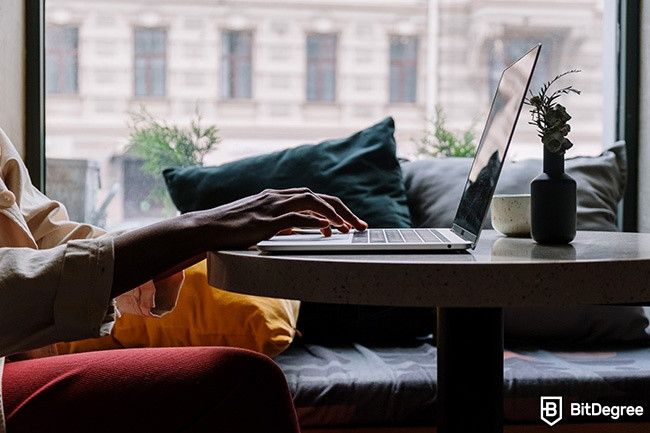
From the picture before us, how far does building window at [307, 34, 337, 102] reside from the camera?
270 centimetres

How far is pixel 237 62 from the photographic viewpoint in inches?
106

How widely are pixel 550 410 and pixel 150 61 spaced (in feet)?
5.56

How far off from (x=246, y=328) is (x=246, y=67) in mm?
1225

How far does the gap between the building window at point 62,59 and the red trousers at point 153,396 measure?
1761 millimetres

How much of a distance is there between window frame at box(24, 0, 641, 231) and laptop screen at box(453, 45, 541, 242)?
1379 mm

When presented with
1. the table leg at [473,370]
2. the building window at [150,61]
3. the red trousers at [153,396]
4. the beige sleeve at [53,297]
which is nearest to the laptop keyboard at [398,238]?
the table leg at [473,370]

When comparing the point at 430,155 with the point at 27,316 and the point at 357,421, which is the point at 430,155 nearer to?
the point at 357,421

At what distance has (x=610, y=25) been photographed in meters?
2.67

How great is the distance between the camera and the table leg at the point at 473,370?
1.08 meters

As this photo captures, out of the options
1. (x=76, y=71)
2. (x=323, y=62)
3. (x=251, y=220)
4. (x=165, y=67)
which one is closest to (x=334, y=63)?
(x=323, y=62)

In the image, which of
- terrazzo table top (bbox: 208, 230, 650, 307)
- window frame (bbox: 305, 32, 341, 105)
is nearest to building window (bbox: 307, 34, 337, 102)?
window frame (bbox: 305, 32, 341, 105)

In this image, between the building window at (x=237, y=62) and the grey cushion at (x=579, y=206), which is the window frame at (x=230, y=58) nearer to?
the building window at (x=237, y=62)

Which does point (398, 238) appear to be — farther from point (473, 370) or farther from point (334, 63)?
point (334, 63)

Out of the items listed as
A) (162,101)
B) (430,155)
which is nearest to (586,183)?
(430,155)
